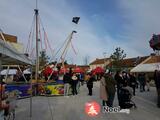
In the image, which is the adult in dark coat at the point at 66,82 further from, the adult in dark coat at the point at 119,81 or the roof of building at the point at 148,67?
the roof of building at the point at 148,67

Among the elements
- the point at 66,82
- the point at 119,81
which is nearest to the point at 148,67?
the point at 66,82

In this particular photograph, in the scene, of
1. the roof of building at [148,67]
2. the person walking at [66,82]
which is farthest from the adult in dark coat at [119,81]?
the roof of building at [148,67]

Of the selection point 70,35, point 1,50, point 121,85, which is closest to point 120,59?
point 70,35

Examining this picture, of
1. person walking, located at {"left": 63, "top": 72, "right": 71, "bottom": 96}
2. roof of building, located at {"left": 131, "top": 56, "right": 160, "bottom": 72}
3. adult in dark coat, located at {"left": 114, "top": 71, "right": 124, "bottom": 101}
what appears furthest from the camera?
roof of building, located at {"left": 131, "top": 56, "right": 160, "bottom": 72}

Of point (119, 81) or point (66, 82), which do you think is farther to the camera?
point (66, 82)

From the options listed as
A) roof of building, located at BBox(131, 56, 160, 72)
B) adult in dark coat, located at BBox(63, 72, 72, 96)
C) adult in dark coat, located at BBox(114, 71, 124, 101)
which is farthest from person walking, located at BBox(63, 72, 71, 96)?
roof of building, located at BBox(131, 56, 160, 72)

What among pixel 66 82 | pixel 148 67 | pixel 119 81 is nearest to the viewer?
pixel 119 81

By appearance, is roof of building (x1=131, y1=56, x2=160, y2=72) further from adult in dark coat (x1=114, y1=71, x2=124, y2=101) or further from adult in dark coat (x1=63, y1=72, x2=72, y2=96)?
adult in dark coat (x1=114, y1=71, x2=124, y2=101)

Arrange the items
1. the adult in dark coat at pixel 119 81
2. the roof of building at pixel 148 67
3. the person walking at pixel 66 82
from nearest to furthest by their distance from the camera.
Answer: the adult in dark coat at pixel 119 81
the person walking at pixel 66 82
the roof of building at pixel 148 67

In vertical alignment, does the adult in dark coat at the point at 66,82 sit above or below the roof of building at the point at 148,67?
below

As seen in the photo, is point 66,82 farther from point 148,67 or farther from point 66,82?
point 148,67

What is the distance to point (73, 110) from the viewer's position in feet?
39.9

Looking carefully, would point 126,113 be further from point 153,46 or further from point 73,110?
point 153,46

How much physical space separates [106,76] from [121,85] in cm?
185
